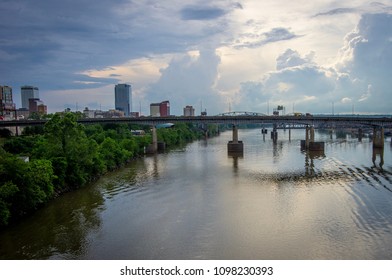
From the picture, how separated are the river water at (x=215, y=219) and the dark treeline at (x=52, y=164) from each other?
101cm

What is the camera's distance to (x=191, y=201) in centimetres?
2456

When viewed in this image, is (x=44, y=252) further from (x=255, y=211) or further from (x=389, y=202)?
(x=389, y=202)

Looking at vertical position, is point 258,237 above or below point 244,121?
below

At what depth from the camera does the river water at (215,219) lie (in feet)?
52.3

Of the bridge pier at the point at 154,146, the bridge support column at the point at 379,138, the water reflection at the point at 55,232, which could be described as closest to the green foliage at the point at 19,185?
the water reflection at the point at 55,232

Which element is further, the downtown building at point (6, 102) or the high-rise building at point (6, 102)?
the high-rise building at point (6, 102)

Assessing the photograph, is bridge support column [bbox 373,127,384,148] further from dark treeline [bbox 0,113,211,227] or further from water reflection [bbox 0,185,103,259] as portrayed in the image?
water reflection [bbox 0,185,103,259]

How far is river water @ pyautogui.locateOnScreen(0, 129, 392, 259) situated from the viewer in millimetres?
15945

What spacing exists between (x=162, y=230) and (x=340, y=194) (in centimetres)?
1416

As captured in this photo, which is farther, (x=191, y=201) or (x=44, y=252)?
(x=191, y=201)

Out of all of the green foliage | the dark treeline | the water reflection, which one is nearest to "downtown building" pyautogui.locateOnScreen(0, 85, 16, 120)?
the dark treeline

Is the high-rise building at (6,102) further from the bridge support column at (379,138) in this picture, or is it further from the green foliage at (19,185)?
the bridge support column at (379,138)
